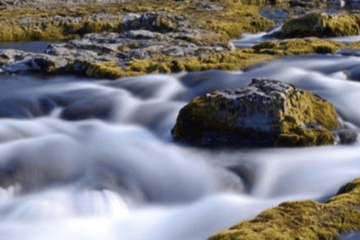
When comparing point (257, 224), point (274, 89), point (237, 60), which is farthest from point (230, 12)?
point (257, 224)

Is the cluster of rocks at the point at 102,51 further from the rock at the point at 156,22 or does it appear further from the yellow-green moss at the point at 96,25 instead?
the yellow-green moss at the point at 96,25

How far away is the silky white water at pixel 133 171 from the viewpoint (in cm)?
1134

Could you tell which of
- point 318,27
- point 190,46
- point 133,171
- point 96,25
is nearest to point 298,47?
point 190,46

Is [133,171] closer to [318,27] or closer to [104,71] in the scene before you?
[104,71]

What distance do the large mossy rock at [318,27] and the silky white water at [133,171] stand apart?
15561 millimetres

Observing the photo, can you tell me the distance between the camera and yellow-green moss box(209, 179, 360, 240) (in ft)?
27.6

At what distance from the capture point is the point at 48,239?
10711mm

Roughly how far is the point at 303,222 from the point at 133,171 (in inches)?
245

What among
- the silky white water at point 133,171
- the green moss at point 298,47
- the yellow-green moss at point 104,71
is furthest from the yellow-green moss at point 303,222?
the green moss at point 298,47

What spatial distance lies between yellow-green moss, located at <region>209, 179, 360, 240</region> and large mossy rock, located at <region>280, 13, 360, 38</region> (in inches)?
1084

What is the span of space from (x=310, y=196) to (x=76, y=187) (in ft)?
19.2

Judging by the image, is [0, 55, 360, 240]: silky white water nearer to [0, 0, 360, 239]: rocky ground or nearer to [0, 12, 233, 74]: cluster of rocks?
[0, 0, 360, 239]: rocky ground

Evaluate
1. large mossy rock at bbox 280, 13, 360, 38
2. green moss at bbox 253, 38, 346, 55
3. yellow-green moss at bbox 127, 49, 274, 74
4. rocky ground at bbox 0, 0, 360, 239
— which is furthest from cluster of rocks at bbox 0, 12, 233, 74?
large mossy rock at bbox 280, 13, 360, 38

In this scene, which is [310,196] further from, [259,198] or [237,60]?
[237,60]
